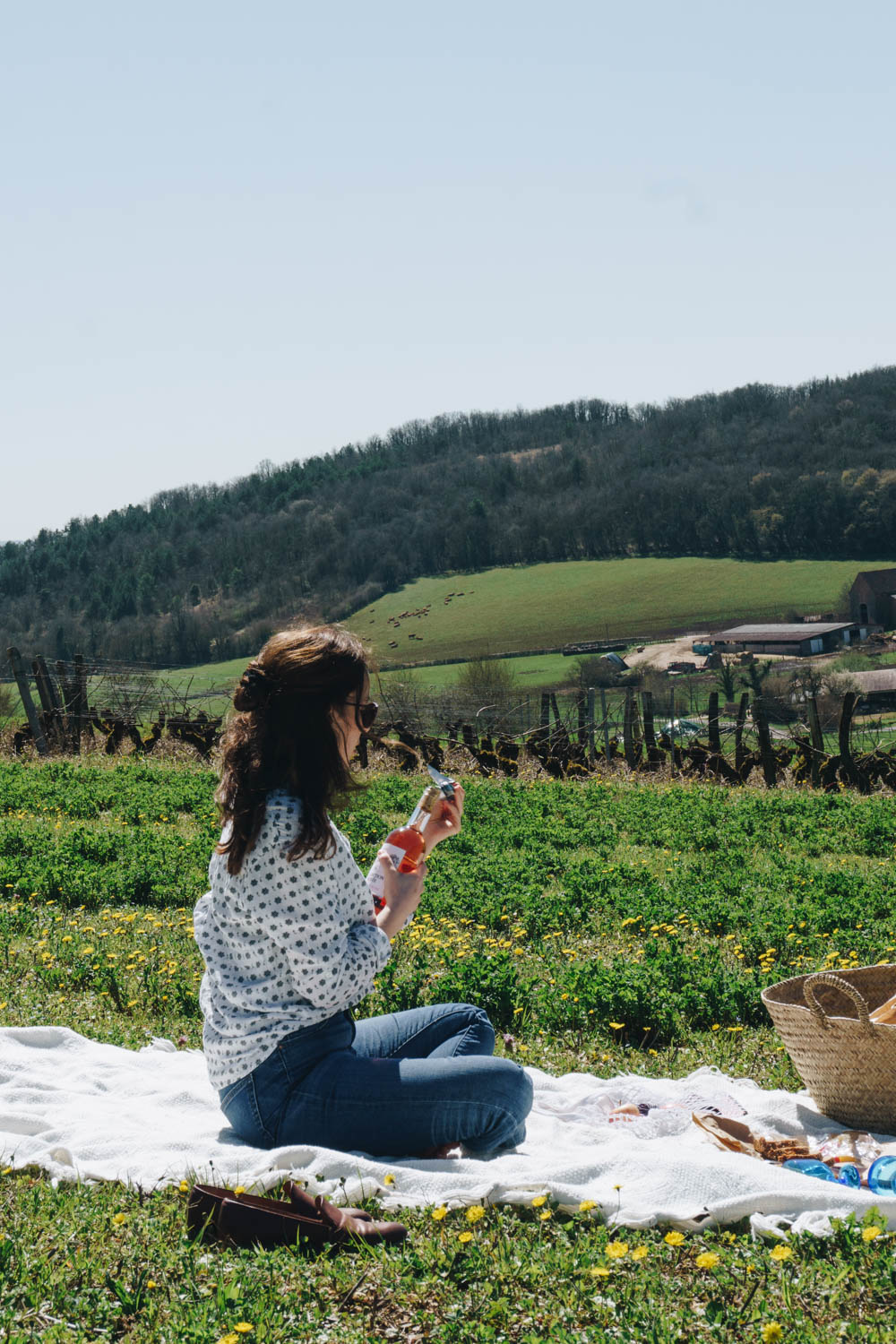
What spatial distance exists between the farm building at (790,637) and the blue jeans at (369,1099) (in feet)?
255

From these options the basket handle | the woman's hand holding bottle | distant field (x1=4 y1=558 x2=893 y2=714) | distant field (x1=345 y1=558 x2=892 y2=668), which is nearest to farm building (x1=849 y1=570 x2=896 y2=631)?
distant field (x1=345 y1=558 x2=892 y2=668)

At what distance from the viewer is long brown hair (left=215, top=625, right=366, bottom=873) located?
142 inches

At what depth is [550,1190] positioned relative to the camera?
3367 millimetres

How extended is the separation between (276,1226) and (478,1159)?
873 mm

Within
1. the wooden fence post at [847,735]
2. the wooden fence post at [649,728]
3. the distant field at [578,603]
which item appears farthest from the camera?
the distant field at [578,603]

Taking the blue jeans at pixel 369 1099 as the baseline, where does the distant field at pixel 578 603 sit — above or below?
below

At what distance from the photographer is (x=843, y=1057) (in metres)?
4.09

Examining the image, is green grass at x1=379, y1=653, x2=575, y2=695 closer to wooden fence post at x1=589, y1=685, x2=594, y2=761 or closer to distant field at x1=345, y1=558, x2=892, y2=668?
distant field at x1=345, y1=558, x2=892, y2=668

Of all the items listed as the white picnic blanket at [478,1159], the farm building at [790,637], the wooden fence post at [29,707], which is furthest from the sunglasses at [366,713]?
the farm building at [790,637]

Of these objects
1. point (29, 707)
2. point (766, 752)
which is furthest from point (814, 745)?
point (29, 707)

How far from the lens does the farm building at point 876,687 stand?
52406 mm

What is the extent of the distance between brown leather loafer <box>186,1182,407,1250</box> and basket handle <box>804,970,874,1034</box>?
6.40 feet

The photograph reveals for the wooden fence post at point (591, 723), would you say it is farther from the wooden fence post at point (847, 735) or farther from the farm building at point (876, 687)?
the farm building at point (876, 687)

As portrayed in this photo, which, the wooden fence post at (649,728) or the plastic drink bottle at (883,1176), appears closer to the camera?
the plastic drink bottle at (883,1176)
